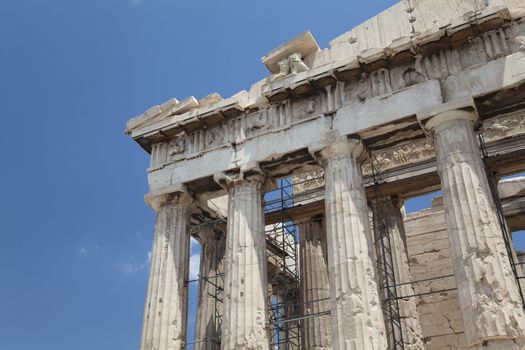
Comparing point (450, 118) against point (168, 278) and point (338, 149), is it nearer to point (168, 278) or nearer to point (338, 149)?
point (338, 149)

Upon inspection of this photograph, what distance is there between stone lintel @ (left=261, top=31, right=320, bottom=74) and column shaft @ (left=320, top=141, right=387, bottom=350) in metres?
2.96

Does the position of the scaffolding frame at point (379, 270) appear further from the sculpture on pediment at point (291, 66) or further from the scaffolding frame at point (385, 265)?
the sculpture on pediment at point (291, 66)

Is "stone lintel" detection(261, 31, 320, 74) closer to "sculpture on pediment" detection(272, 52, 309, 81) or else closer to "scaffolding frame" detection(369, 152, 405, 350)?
"sculpture on pediment" detection(272, 52, 309, 81)

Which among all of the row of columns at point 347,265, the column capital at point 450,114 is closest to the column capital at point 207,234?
the row of columns at point 347,265

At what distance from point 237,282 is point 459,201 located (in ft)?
16.0

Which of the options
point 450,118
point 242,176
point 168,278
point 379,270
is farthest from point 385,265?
point 168,278

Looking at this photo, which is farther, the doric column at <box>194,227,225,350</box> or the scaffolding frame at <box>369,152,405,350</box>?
the doric column at <box>194,227,225,350</box>

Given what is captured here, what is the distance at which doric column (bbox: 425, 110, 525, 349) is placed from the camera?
9516 millimetres

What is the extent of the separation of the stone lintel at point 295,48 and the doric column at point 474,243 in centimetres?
388

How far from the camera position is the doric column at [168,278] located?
12.9 meters

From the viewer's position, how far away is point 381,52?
12.9 meters

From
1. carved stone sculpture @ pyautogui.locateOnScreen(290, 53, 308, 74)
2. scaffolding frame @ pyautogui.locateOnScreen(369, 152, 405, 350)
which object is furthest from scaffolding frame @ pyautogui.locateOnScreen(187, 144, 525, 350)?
carved stone sculpture @ pyautogui.locateOnScreen(290, 53, 308, 74)

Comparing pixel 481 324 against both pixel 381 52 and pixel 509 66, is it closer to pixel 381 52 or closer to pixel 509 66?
pixel 509 66

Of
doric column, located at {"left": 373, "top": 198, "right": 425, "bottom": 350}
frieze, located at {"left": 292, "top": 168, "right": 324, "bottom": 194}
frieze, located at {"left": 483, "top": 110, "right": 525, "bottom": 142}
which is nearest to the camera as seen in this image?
doric column, located at {"left": 373, "top": 198, "right": 425, "bottom": 350}
